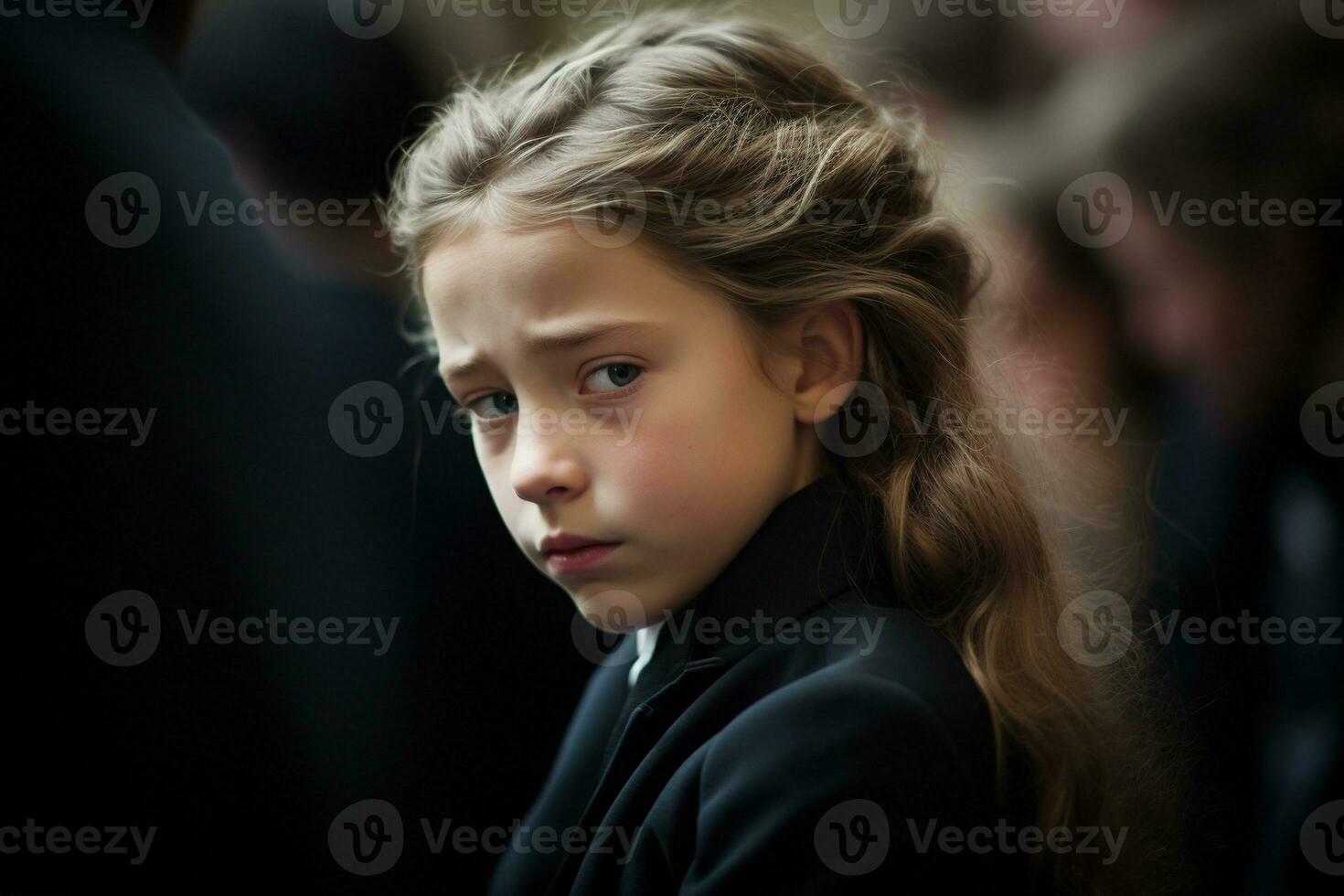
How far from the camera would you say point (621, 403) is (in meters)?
0.66

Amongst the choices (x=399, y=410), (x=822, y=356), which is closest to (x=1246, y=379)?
(x=822, y=356)

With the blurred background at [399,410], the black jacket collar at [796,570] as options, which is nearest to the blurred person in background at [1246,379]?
the blurred background at [399,410]

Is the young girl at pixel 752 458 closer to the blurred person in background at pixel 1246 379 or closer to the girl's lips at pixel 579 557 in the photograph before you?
the girl's lips at pixel 579 557

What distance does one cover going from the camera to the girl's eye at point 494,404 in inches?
29.2

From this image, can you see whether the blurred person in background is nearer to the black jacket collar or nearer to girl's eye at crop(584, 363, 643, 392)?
the black jacket collar

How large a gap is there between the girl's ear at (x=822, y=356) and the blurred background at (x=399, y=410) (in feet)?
0.52

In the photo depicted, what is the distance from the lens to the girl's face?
66 cm

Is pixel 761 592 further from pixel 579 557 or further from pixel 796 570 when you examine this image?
pixel 579 557

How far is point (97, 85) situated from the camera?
81 centimetres

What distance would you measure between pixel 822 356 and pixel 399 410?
491 mm

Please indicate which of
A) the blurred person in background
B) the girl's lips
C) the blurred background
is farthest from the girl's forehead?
the blurred person in background

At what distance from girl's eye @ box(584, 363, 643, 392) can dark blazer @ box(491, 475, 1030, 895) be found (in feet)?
0.50

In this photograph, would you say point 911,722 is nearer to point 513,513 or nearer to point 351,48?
point 513,513

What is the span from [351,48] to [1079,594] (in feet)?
2.85
